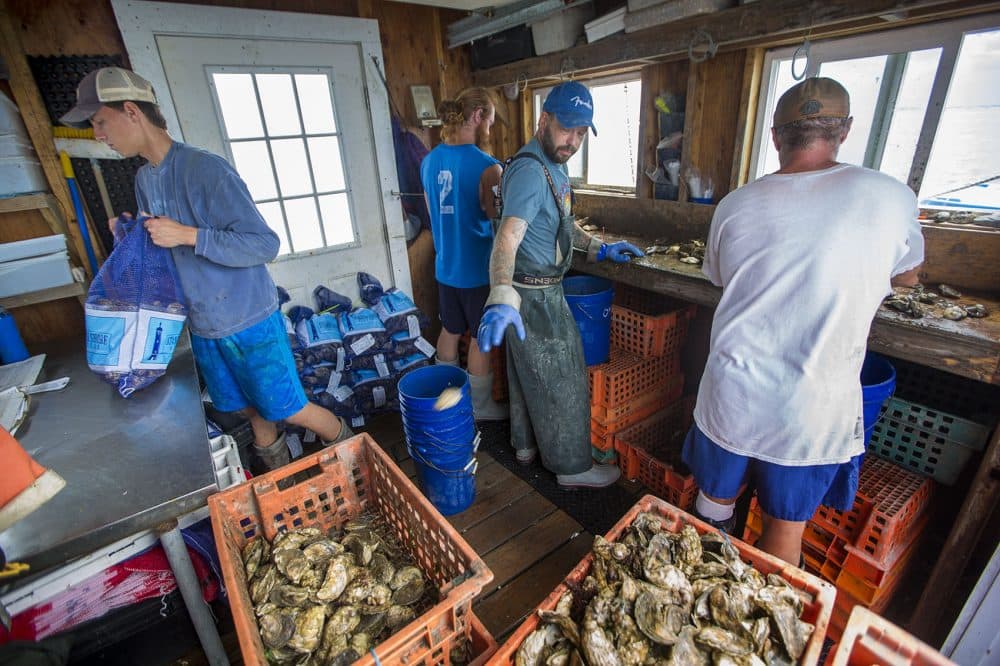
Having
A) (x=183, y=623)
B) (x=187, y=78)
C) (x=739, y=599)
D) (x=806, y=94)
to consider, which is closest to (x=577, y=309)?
(x=806, y=94)

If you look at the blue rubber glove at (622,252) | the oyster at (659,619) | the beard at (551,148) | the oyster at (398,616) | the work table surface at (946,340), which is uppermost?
Result: the beard at (551,148)

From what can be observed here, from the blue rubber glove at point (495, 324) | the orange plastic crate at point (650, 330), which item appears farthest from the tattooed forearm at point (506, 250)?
the orange plastic crate at point (650, 330)

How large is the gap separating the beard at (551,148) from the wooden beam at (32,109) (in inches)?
89.0

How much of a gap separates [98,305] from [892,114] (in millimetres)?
3198

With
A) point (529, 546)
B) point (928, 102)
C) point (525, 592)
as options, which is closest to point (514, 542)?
point (529, 546)

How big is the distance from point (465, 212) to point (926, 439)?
2.25 m

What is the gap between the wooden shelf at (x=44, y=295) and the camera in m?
2.05

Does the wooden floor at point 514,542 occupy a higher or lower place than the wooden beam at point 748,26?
lower

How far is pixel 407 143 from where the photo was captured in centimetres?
333

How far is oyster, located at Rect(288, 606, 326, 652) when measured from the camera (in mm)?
1111

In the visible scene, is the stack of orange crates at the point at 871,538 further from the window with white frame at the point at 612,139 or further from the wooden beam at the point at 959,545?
the window with white frame at the point at 612,139

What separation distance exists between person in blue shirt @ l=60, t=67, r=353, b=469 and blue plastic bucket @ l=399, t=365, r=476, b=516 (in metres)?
0.54

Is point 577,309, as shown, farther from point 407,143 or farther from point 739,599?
point 407,143

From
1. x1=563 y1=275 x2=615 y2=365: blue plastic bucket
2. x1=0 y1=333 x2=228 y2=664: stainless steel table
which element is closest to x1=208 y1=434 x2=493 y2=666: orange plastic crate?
x1=0 y1=333 x2=228 y2=664: stainless steel table
